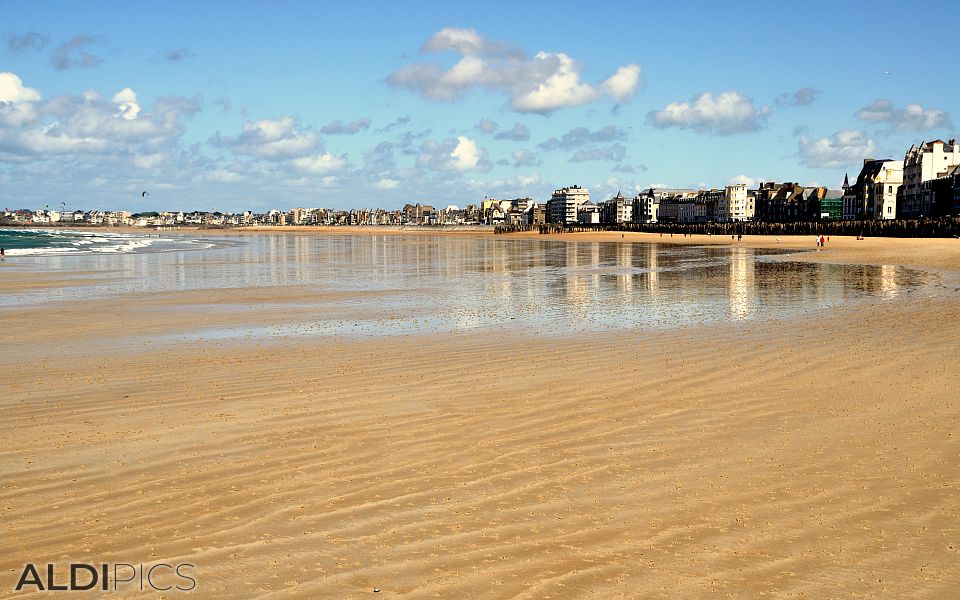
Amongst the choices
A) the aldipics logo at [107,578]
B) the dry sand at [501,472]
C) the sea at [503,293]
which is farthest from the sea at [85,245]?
the aldipics logo at [107,578]

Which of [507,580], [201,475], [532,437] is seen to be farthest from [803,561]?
[201,475]

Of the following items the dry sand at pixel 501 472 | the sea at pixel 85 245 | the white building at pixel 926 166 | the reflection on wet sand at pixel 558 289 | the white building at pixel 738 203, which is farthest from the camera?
the white building at pixel 738 203

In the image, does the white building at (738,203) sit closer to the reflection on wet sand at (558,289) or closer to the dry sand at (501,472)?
the reflection on wet sand at (558,289)

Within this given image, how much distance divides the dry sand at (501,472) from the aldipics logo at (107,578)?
0.09 metres

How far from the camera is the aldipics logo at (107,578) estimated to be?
4395mm

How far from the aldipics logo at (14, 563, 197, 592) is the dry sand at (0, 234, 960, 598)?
9 centimetres

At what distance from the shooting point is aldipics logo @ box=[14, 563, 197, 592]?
439cm

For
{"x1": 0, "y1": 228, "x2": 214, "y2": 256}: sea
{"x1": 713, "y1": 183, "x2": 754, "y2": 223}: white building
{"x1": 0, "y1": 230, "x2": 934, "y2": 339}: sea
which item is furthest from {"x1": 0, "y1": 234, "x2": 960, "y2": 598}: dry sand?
{"x1": 713, "y1": 183, "x2": 754, "y2": 223}: white building

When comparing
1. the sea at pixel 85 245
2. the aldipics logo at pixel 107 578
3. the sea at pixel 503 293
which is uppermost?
the sea at pixel 85 245

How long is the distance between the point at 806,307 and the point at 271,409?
13932mm

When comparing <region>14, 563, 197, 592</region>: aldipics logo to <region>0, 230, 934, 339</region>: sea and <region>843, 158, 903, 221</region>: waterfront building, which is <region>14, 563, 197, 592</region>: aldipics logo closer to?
<region>0, 230, 934, 339</region>: sea

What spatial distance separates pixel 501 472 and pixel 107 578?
299 centimetres

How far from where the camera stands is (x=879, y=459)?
646 cm

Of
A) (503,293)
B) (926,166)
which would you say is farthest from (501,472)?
(926,166)
